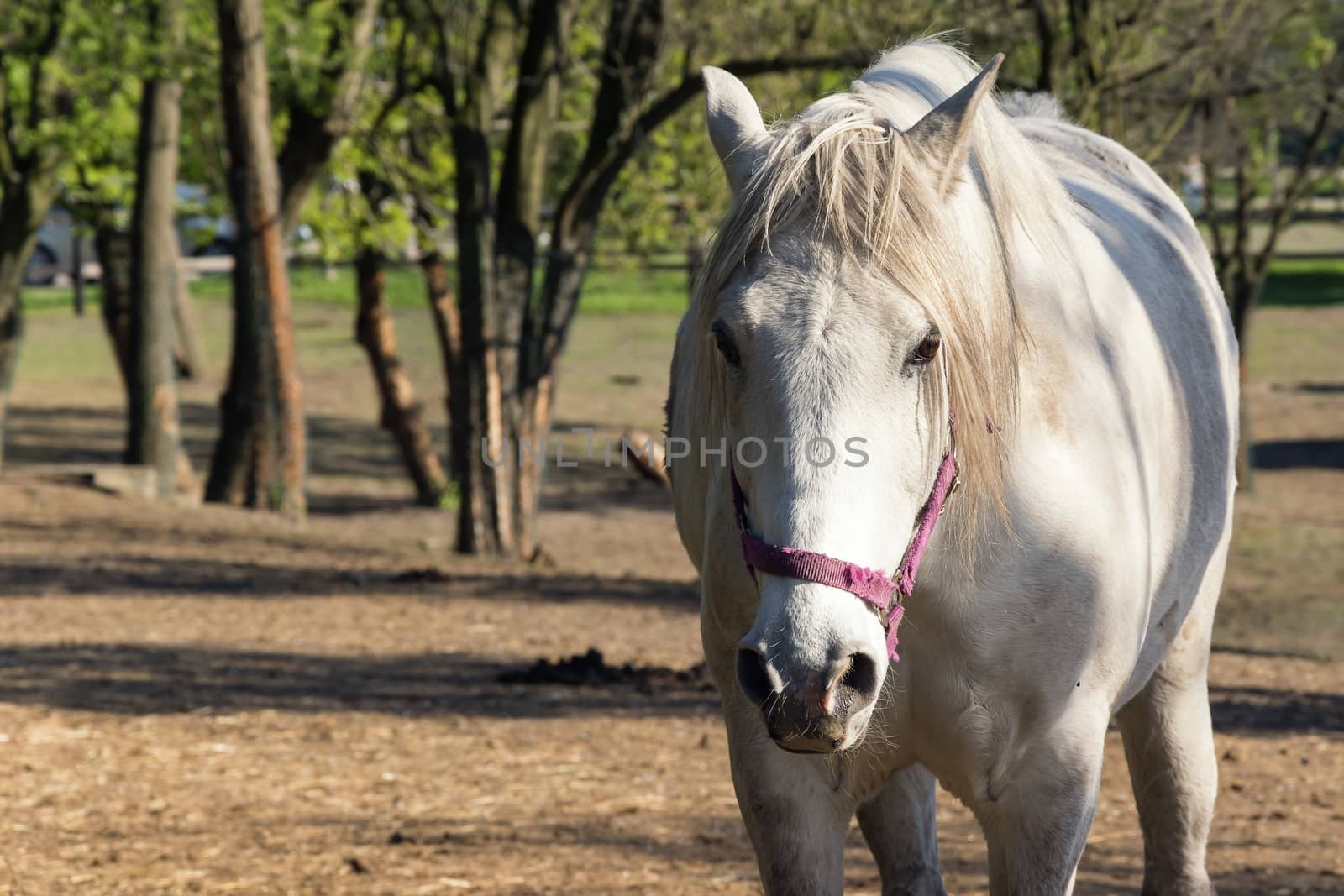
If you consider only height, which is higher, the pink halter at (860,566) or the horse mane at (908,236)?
the horse mane at (908,236)

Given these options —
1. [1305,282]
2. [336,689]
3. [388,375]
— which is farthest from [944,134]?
[1305,282]

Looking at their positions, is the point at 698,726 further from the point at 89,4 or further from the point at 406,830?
the point at 89,4

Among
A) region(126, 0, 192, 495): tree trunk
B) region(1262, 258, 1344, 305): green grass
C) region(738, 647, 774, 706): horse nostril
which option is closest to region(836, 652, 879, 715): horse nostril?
region(738, 647, 774, 706): horse nostril

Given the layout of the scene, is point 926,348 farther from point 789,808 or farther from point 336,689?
point 336,689

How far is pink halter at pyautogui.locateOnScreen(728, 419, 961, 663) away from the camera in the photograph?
6.50 ft

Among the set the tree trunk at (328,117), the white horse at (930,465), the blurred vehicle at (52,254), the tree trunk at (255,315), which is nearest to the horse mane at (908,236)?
the white horse at (930,465)

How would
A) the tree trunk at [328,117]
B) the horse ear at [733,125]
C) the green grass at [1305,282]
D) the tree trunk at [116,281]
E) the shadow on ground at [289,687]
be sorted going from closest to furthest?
the horse ear at [733,125] < the shadow on ground at [289,687] < the tree trunk at [328,117] < the tree trunk at [116,281] < the green grass at [1305,282]

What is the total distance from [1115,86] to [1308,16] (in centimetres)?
478

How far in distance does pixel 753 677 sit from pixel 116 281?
13316 mm

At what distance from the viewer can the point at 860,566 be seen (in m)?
2.01

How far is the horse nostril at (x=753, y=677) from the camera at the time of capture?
2.02m

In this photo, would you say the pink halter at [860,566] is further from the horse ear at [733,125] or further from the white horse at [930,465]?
the horse ear at [733,125]

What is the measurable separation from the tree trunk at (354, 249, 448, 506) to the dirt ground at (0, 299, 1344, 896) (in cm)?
237

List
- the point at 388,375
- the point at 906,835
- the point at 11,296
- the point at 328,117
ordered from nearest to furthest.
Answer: the point at 906,835
the point at 328,117
the point at 11,296
the point at 388,375
